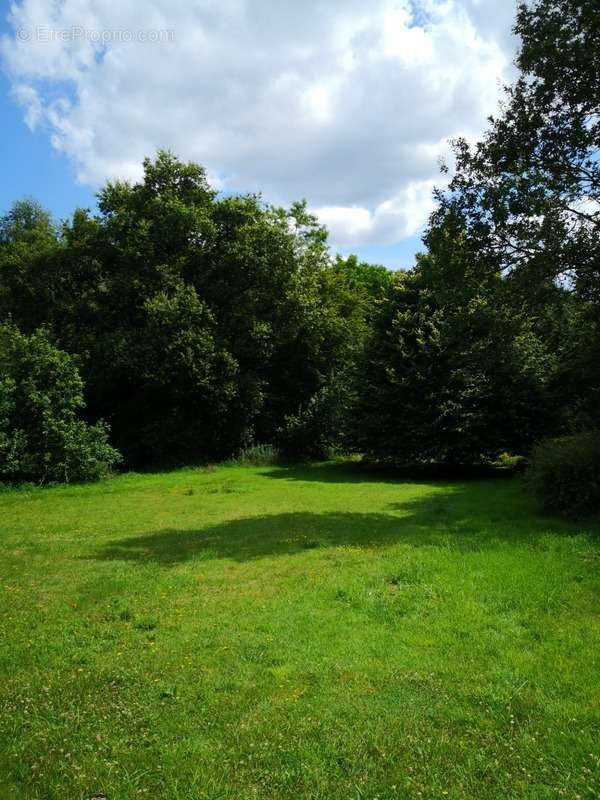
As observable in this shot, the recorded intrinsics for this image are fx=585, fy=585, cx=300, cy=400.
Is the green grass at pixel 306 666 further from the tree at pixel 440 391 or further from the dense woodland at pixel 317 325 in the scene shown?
the tree at pixel 440 391

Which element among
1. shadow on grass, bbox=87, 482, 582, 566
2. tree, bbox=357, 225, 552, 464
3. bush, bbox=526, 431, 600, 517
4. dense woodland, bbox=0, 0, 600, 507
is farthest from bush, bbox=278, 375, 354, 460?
bush, bbox=526, 431, 600, 517

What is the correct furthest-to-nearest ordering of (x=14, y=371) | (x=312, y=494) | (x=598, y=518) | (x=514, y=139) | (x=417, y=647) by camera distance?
(x=14, y=371) → (x=312, y=494) → (x=514, y=139) → (x=598, y=518) → (x=417, y=647)

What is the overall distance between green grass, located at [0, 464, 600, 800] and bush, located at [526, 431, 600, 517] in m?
0.90

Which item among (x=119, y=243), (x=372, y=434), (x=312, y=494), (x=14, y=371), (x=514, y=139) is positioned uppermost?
(x=119, y=243)

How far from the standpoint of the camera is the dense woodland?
12133 millimetres

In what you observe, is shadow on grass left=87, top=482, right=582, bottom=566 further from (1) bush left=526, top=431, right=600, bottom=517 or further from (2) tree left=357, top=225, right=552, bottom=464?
(2) tree left=357, top=225, right=552, bottom=464

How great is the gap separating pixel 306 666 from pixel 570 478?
901cm

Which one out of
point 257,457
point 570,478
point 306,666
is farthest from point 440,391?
point 306,666

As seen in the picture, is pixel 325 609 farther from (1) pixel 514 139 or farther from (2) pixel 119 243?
(2) pixel 119 243

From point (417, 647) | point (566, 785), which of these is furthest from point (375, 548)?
point (566, 785)

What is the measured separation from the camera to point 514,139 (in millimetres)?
12586

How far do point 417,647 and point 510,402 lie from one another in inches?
762

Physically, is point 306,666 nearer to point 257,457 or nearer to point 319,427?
point 257,457

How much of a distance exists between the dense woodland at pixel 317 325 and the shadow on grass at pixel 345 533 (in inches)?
76.7
